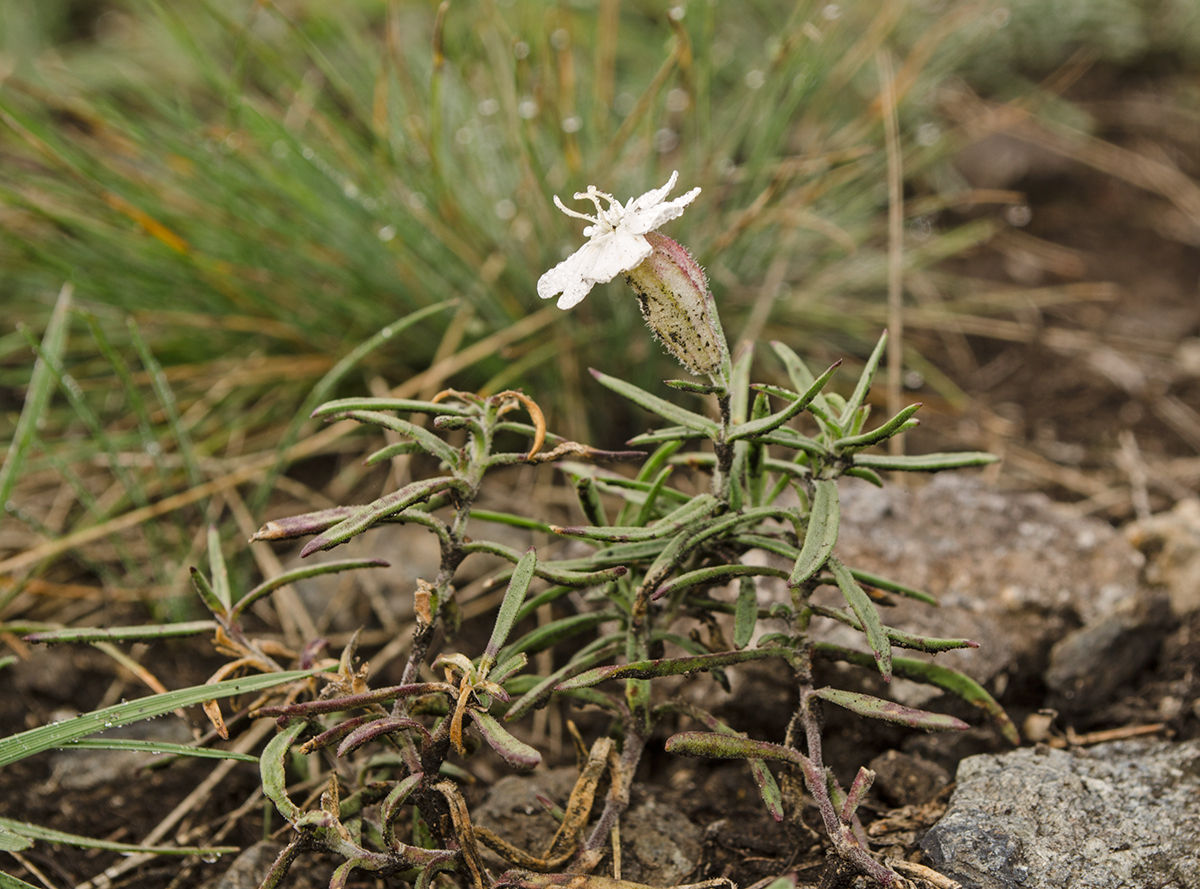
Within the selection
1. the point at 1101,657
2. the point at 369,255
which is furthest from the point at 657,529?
the point at 369,255

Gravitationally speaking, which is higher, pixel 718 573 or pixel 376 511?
pixel 376 511

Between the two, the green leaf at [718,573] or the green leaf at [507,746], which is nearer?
the green leaf at [507,746]

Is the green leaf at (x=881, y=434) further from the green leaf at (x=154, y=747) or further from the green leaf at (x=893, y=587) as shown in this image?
the green leaf at (x=154, y=747)

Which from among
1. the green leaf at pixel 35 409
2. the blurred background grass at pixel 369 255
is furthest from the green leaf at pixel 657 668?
the green leaf at pixel 35 409

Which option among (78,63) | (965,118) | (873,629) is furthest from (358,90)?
(873,629)

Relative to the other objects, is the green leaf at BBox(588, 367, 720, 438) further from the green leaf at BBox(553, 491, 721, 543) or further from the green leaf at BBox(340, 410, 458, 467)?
the green leaf at BBox(340, 410, 458, 467)

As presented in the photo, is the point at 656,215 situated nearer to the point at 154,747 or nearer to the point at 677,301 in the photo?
the point at 677,301

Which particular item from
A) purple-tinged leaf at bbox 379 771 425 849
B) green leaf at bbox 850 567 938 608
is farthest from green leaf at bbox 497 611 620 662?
green leaf at bbox 850 567 938 608
